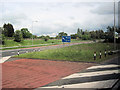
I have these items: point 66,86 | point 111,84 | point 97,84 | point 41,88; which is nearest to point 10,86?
point 41,88

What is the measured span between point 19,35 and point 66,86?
4092 centimetres

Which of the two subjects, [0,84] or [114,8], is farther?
[114,8]

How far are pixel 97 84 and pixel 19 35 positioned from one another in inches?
1628

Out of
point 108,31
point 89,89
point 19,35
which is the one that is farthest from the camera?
point 19,35

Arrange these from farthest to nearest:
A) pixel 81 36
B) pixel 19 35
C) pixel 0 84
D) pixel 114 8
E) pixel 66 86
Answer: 1. pixel 81 36
2. pixel 19 35
3. pixel 114 8
4. pixel 0 84
5. pixel 66 86

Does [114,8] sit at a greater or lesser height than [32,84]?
greater

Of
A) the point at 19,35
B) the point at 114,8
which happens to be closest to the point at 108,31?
the point at 114,8

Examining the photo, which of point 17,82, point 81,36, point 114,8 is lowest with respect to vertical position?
point 17,82

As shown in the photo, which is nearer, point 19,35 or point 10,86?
point 10,86

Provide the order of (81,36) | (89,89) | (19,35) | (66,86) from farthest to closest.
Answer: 1. (81,36)
2. (19,35)
3. (66,86)
4. (89,89)

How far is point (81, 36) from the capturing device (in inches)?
2090

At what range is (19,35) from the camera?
43.2m

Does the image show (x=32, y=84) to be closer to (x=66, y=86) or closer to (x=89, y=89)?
(x=66, y=86)

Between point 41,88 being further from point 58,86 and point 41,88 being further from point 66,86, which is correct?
point 66,86
